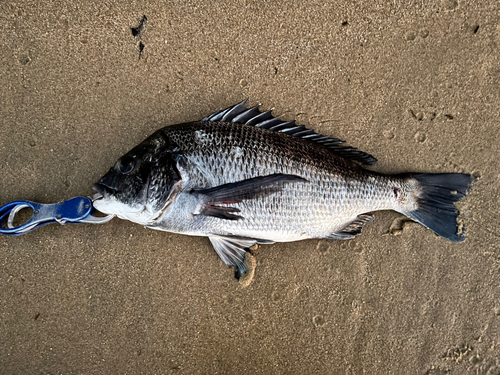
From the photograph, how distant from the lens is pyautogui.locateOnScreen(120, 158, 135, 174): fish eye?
6.46 ft

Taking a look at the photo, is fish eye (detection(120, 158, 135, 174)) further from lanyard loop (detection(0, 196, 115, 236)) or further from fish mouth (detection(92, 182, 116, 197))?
lanyard loop (detection(0, 196, 115, 236))

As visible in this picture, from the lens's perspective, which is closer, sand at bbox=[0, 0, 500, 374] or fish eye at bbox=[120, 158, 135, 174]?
fish eye at bbox=[120, 158, 135, 174]

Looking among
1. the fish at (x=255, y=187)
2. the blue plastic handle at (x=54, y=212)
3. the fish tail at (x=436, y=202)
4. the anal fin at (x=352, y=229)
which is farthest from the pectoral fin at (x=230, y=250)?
the fish tail at (x=436, y=202)

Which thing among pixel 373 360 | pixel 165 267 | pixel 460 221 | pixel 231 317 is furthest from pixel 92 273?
pixel 460 221

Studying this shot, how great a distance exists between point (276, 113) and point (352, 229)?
1.12 m

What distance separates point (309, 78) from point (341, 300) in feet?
6.08

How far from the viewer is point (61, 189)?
94.6 inches

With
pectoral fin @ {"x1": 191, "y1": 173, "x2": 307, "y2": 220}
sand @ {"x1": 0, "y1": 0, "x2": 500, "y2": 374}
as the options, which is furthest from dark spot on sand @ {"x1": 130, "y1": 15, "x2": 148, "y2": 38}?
pectoral fin @ {"x1": 191, "y1": 173, "x2": 307, "y2": 220}

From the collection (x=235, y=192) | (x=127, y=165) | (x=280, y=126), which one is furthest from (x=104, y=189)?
(x=280, y=126)

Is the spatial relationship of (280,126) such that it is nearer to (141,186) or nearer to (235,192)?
(235,192)

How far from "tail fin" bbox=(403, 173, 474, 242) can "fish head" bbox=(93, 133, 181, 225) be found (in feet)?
6.00

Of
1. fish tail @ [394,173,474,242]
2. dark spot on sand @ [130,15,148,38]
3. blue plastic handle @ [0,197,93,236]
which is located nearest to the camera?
blue plastic handle @ [0,197,93,236]

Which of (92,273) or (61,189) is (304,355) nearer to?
(92,273)

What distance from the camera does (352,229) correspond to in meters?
2.31
